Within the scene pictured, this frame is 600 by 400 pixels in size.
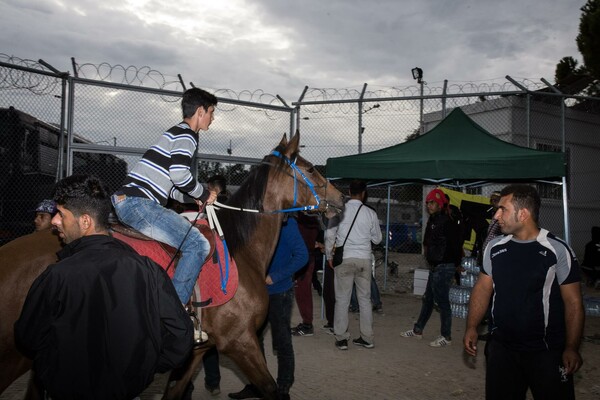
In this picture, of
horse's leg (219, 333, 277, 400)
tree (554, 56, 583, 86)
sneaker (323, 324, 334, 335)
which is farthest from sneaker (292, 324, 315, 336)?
tree (554, 56, 583, 86)

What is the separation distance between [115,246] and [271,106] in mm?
8457

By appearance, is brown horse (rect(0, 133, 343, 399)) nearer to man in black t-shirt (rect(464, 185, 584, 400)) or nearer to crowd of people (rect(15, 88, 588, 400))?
crowd of people (rect(15, 88, 588, 400))

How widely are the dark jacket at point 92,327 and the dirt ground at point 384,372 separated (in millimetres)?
3428

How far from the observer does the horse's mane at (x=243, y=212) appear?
4566 millimetres

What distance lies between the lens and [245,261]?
14.8ft

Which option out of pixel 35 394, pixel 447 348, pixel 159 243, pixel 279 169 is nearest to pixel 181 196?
pixel 159 243

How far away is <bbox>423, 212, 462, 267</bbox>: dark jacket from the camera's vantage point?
765 cm

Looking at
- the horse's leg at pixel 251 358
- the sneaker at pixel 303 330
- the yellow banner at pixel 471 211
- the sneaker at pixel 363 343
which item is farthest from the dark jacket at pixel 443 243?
the horse's leg at pixel 251 358

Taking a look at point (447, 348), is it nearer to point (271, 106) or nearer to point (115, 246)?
point (271, 106)

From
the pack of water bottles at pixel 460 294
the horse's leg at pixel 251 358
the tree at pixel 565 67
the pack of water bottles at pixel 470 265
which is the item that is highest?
the tree at pixel 565 67

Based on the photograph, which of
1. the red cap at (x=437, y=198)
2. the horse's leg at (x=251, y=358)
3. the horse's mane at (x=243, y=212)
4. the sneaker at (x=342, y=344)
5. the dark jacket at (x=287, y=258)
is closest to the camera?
the horse's leg at (x=251, y=358)

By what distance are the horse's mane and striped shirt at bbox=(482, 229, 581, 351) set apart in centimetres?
222

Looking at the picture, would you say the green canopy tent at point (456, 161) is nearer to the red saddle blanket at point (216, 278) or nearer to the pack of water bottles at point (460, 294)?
the pack of water bottles at point (460, 294)

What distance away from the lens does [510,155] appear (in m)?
7.86
